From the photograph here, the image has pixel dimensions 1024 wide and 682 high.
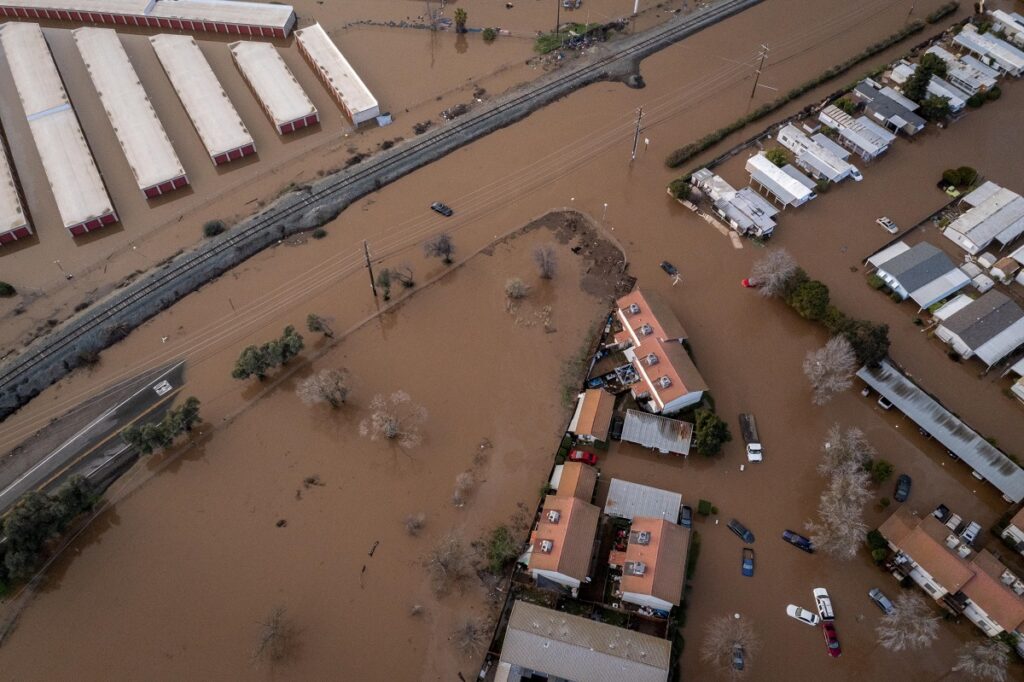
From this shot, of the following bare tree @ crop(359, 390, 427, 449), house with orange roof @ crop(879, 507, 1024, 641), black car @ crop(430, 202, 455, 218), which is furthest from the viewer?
black car @ crop(430, 202, 455, 218)

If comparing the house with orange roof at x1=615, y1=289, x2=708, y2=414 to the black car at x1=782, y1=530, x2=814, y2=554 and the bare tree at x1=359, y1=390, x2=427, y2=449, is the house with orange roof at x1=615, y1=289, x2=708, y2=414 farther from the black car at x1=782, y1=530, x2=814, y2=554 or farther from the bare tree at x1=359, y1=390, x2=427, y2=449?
the bare tree at x1=359, y1=390, x2=427, y2=449

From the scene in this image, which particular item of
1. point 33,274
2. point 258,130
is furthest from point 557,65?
point 33,274

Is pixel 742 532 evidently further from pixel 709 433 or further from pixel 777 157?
pixel 777 157

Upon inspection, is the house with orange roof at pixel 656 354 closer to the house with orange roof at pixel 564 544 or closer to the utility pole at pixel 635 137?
the house with orange roof at pixel 564 544

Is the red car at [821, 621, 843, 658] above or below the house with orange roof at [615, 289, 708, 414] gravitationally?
below

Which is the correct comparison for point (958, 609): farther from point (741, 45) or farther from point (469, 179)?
point (741, 45)

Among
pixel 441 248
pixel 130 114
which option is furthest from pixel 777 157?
pixel 130 114

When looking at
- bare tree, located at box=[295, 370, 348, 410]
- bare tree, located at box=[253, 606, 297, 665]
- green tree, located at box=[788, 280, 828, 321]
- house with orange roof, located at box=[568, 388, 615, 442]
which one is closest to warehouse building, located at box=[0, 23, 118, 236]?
bare tree, located at box=[295, 370, 348, 410]
